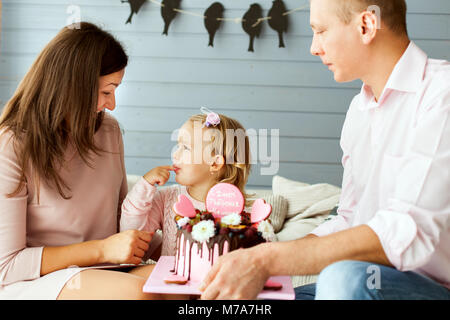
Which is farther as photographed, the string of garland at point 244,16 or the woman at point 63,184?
the string of garland at point 244,16

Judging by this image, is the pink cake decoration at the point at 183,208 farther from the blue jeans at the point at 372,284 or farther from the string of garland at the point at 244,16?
the string of garland at the point at 244,16

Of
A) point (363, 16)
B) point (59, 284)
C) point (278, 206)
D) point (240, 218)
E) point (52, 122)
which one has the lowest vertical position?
point (278, 206)

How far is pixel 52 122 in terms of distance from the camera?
1.42 metres

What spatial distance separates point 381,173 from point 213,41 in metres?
2.23

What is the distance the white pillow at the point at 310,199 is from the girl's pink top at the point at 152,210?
1151 mm

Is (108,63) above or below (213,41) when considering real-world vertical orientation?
below

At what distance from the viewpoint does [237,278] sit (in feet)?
3.33

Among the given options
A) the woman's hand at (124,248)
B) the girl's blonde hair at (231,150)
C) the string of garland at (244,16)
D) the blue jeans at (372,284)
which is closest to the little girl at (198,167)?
the girl's blonde hair at (231,150)

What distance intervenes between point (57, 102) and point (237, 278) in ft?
2.60

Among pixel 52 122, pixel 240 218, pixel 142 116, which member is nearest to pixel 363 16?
pixel 240 218

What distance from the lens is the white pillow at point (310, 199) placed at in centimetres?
278

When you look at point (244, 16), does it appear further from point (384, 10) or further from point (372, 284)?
point (372, 284)
